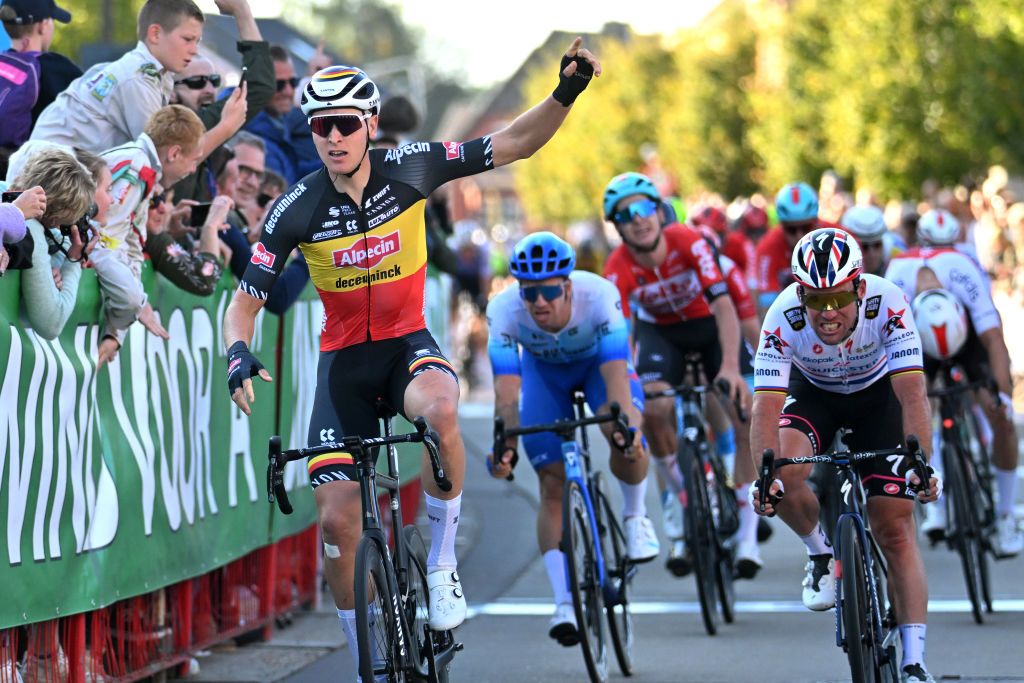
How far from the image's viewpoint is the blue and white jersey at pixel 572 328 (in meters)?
8.77

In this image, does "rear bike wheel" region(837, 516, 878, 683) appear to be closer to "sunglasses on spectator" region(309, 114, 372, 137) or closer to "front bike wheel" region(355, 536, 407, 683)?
"front bike wheel" region(355, 536, 407, 683)

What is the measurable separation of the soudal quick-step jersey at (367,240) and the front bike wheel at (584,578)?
56.4 inches

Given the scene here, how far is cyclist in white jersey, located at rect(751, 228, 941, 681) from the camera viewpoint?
703 cm

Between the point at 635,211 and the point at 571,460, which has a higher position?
the point at 635,211

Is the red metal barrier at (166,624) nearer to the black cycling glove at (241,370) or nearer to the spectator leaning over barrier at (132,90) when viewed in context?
the black cycling glove at (241,370)

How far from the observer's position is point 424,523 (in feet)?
49.1

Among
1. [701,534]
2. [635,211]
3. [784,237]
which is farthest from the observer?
[784,237]

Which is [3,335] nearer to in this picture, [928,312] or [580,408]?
[580,408]

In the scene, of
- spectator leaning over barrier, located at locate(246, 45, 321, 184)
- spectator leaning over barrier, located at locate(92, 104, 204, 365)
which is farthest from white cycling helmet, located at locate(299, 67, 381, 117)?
spectator leaning over barrier, located at locate(246, 45, 321, 184)

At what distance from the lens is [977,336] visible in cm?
1062

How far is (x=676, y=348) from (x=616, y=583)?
251cm

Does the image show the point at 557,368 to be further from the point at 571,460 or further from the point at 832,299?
the point at 832,299

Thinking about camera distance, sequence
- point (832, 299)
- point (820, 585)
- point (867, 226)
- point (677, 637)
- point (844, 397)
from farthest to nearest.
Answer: point (867, 226) → point (677, 637) → point (844, 397) → point (820, 585) → point (832, 299)

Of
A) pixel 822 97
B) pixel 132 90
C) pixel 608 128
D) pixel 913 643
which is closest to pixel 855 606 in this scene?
pixel 913 643
